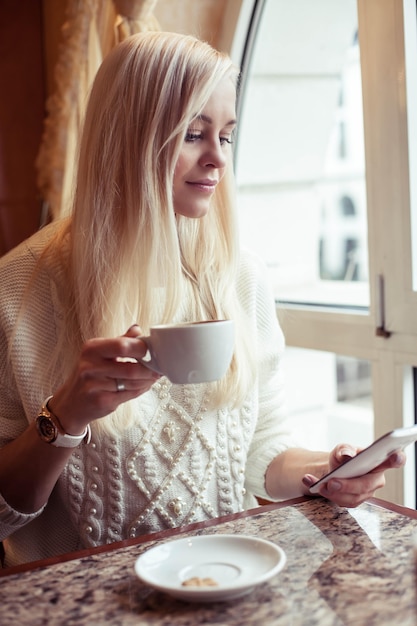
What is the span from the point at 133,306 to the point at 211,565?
556mm

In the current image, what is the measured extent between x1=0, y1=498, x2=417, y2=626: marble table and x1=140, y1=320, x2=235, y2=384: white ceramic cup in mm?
226

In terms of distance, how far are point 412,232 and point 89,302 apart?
2.38 feet

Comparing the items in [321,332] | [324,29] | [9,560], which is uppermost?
[324,29]

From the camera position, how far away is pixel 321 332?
6.42 ft

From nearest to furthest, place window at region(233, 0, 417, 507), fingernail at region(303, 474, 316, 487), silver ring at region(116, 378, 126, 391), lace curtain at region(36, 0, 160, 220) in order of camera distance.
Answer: silver ring at region(116, 378, 126, 391), fingernail at region(303, 474, 316, 487), window at region(233, 0, 417, 507), lace curtain at region(36, 0, 160, 220)

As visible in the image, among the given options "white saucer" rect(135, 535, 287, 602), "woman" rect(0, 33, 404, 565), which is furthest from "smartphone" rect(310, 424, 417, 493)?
"white saucer" rect(135, 535, 287, 602)

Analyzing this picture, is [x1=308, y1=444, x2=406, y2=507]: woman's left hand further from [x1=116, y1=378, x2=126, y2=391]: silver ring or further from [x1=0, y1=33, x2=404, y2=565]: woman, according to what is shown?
[x1=116, y1=378, x2=126, y2=391]: silver ring

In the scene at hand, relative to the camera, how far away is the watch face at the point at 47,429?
41.9 inches

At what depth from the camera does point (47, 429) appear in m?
1.08

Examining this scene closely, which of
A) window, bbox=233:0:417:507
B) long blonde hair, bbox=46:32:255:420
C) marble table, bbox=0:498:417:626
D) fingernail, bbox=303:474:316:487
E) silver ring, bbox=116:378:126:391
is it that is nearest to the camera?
marble table, bbox=0:498:417:626

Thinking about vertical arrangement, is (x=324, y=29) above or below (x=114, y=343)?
above

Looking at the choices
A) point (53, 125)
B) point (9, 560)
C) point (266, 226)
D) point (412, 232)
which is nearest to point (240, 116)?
point (266, 226)

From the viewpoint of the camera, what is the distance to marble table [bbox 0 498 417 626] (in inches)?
28.9

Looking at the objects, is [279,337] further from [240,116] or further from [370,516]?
[240,116]
